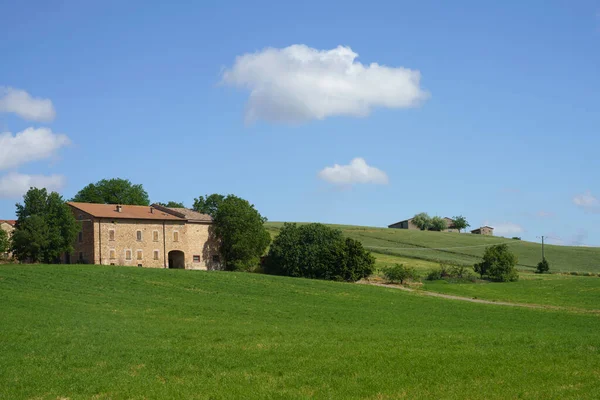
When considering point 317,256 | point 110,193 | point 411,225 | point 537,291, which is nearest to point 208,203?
point 110,193

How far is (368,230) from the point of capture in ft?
490

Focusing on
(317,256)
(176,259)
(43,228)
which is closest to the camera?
(43,228)

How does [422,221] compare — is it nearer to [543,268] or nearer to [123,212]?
[543,268]

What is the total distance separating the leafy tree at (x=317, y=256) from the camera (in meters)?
76.8

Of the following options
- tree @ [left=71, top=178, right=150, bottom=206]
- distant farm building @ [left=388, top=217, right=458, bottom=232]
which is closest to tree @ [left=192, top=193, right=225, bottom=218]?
tree @ [left=71, top=178, right=150, bottom=206]

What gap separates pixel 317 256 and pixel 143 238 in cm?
2252

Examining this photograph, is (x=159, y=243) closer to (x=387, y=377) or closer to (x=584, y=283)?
(x=584, y=283)

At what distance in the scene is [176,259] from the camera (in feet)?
278

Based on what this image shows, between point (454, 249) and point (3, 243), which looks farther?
point (454, 249)

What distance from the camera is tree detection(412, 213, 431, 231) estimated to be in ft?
601

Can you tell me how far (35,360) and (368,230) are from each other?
13357 cm

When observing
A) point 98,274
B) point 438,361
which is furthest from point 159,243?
point 438,361

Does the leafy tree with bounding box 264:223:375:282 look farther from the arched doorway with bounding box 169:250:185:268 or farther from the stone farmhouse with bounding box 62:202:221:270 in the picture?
the arched doorway with bounding box 169:250:185:268

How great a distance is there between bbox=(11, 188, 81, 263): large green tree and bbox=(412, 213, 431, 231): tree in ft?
409
